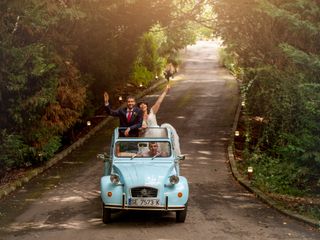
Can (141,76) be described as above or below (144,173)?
below

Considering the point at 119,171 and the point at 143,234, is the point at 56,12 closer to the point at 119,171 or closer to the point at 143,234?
the point at 119,171

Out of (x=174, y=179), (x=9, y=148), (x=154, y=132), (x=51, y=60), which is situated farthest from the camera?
(x=51, y=60)

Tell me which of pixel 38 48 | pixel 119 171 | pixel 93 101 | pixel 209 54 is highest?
pixel 38 48

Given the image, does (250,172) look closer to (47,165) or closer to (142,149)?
(142,149)

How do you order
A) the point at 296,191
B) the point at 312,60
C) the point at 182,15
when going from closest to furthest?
the point at 312,60 → the point at 296,191 → the point at 182,15

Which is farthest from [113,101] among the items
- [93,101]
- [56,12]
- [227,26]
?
[56,12]

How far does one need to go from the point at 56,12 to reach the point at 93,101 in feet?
31.5

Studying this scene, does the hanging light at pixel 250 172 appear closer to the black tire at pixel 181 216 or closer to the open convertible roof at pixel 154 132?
the open convertible roof at pixel 154 132

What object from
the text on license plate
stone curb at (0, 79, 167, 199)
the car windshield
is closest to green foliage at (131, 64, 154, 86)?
stone curb at (0, 79, 167, 199)

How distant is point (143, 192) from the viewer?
1057 cm

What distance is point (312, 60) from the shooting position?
40.8ft

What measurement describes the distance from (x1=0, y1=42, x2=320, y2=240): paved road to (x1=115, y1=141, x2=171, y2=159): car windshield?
1.31 m

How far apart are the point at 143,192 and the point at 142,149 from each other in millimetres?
1507

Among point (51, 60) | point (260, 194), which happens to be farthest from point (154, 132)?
point (51, 60)
